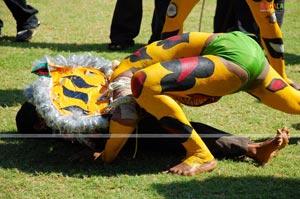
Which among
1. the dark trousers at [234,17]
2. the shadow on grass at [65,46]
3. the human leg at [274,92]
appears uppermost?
the human leg at [274,92]

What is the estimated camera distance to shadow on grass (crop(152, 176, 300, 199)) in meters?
2.73

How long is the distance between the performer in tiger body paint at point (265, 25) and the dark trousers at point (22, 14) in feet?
7.64

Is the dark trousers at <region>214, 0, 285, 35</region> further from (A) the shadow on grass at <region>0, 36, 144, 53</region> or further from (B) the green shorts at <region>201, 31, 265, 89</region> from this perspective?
(B) the green shorts at <region>201, 31, 265, 89</region>

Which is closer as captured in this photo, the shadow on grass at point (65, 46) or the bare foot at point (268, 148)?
the bare foot at point (268, 148)

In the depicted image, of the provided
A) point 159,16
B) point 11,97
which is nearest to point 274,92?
point 11,97

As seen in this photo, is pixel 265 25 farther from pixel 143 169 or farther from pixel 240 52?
pixel 143 169

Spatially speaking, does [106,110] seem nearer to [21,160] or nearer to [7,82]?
[21,160]

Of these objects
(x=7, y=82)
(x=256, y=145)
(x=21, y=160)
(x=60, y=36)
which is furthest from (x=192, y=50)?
(x=60, y=36)

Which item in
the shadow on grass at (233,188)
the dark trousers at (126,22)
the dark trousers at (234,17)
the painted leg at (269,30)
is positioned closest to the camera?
the shadow on grass at (233,188)

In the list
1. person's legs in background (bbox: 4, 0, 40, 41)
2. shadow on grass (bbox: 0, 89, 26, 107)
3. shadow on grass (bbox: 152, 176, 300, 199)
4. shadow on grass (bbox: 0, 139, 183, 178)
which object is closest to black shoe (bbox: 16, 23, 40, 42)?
person's legs in background (bbox: 4, 0, 40, 41)

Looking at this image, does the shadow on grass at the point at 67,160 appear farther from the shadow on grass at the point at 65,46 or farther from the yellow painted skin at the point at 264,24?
the shadow on grass at the point at 65,46

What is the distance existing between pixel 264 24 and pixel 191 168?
1375 millimetres

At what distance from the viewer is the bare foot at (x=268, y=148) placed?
10.2ft

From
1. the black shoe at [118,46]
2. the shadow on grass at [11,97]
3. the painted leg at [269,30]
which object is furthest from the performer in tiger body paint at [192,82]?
the black shoe at [118,46]
